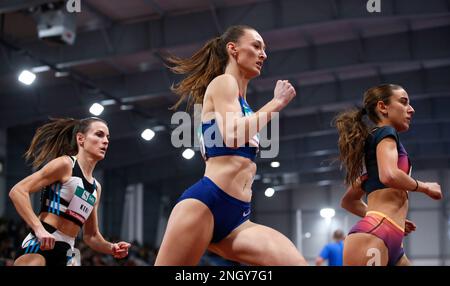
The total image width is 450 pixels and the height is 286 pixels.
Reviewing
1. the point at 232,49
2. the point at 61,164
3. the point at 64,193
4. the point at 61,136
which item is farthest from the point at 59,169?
the point at 232,49

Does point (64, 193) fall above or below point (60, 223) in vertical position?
above

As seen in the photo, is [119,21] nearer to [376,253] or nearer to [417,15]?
[417,15]

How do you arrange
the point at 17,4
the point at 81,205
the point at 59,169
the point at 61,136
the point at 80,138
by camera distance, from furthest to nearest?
the point at 17,4 → the point at 61,136 → the point at 80,138 → the point at 81,205 → the point at 59,169

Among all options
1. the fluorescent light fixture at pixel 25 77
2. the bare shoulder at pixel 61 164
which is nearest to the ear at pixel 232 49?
the bare shoulder at pixel 61 164

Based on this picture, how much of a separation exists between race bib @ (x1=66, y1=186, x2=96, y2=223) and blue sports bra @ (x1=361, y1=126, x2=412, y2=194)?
2130 millimetres

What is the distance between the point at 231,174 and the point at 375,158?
1276 mm

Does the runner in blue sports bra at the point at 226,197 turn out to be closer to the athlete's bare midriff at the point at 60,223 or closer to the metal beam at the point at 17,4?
the athlete's bare midriff at the point at 60,223

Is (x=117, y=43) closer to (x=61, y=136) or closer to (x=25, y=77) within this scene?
(x=25, y=77)

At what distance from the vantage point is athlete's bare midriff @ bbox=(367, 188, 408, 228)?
4.75m

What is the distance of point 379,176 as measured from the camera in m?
4.69

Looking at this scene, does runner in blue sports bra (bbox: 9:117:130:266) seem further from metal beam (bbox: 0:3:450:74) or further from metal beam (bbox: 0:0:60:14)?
metal beam (bbox: 0:3:450:74)

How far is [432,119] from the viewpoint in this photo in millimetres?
21859
